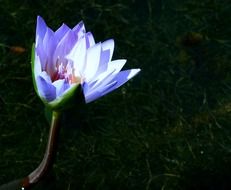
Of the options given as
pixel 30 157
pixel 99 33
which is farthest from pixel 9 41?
pixel 30 157

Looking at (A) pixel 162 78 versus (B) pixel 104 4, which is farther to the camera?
(B) pixel 104 4

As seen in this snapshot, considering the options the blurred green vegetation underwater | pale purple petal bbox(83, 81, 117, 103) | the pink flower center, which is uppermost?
the pink flower center

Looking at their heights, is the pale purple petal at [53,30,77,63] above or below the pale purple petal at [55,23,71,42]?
below

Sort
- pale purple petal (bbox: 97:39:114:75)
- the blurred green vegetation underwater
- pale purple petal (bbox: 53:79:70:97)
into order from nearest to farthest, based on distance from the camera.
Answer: pale purple petal (bbox: 53:79:70:97), pale purple petal (bbox: 97:39:114:75), the blurred green vegetation underwater

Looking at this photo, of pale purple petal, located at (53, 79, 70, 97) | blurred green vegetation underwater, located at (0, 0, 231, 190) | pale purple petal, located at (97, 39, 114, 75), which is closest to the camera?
pale purple petal, located at (53, 79, 70, 97)

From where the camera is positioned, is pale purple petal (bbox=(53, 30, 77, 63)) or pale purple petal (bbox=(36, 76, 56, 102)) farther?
pale purple petal (bbox=(53, 30, 77, 63))

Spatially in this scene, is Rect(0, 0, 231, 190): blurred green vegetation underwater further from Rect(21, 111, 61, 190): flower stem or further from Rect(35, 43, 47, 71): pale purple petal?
Rect(35, 43, 47, 71): pale purple petal

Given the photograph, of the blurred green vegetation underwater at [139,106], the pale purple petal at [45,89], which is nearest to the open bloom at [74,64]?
the pale purple petal at [45,89]

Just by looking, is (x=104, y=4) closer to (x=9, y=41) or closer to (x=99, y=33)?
(x=99, y=33)

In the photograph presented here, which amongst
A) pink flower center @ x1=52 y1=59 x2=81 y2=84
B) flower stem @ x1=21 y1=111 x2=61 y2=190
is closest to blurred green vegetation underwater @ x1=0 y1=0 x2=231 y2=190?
flower stem @ x1=21 y1=111 x2=61 y2=190
